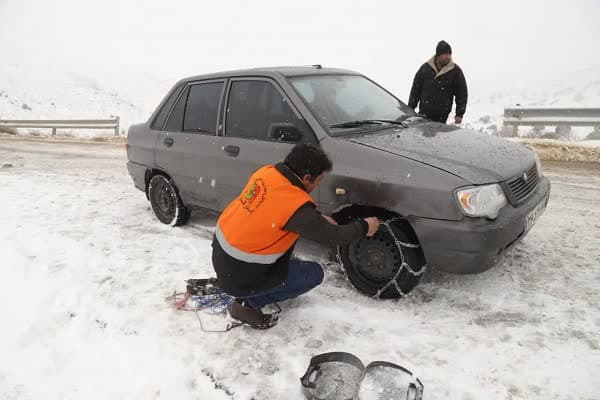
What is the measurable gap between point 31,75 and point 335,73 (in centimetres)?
3930

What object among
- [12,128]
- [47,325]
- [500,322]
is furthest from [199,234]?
[12,128]

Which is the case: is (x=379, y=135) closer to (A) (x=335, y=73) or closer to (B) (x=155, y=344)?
(A) (x=335, y=73)

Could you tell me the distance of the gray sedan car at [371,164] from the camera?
2793mm

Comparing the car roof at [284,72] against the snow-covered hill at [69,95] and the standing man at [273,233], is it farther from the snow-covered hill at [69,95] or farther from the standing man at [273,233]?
the snow-covered hill at [69,95]

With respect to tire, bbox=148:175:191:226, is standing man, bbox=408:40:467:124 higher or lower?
higher

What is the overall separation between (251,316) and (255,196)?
0.87 metres

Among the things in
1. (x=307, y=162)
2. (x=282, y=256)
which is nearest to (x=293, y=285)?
(x=282, y=256)

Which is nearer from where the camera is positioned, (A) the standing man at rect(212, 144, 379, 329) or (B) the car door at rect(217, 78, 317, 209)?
(A) the standing man at rect(212, 144, 379, 329)

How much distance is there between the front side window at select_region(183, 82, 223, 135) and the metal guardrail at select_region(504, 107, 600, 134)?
8.81m

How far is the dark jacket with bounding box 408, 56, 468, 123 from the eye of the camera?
5.55 m

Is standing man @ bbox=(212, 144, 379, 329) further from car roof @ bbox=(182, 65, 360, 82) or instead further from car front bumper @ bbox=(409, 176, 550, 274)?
car roof @ bbox=(182, 65, 360, 82)

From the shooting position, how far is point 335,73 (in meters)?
4.17

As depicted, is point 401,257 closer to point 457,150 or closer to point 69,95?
point 457,150

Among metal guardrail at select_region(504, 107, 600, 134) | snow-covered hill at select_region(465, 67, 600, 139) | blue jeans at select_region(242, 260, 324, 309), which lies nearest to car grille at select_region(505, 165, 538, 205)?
blue jeans at select_region(242, 260, 324, 309)
